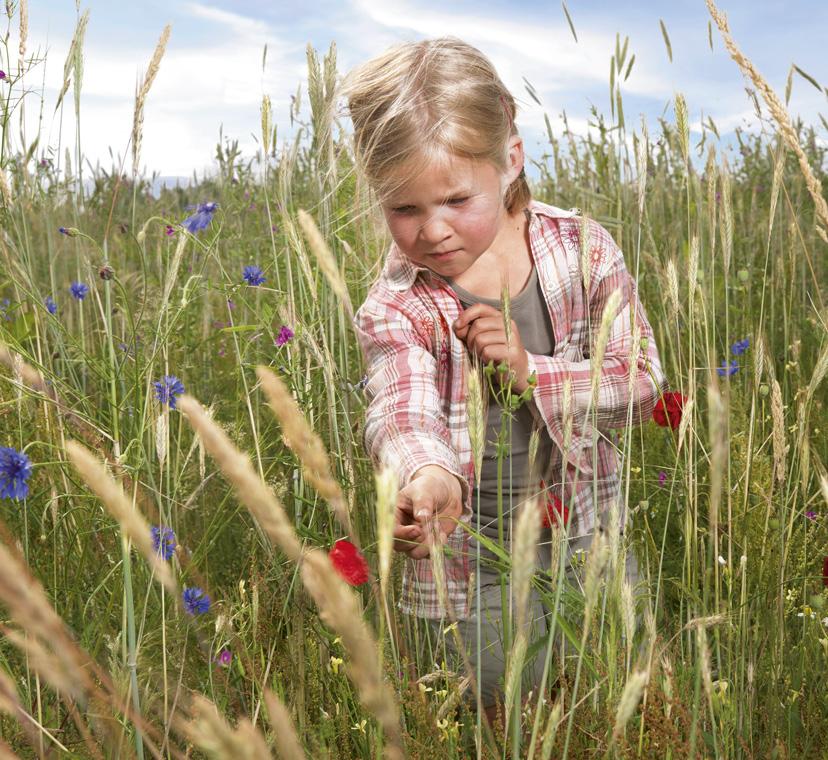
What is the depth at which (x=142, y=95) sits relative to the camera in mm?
1458

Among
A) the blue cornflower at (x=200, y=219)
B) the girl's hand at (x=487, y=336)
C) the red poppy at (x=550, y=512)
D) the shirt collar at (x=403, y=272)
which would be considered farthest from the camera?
the blue cornflower at (x=200, y=219)

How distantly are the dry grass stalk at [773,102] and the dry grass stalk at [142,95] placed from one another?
854 mm

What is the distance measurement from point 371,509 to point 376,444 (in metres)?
0.13

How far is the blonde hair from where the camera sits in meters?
1.65

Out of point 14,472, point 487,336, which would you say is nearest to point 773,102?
point 487,336

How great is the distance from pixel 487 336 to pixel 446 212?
0.27 metres

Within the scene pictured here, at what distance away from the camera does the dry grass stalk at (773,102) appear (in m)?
1.15

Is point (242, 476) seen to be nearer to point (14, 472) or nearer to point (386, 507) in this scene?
point (386, 507)

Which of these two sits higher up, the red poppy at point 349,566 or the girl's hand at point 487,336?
the girl's hand at point 487,336

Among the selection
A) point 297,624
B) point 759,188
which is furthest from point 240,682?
point 759,188

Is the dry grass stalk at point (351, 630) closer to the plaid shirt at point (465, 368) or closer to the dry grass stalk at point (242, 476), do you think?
the dry grass stalk at point (242, 476)

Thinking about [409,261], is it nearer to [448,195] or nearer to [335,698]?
[448,195]

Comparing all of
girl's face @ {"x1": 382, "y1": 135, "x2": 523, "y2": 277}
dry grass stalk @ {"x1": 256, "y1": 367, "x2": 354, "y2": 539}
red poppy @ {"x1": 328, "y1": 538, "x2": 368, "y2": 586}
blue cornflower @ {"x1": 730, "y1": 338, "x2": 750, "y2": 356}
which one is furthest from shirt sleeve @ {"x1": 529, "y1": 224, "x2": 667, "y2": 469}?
dry grass stalk @ {"x1": 256, "y1": 367, "x2": 354, "y2": 539}

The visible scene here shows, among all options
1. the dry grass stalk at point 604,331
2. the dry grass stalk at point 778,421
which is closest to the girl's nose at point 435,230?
the dry grass stalk at point 778,421
